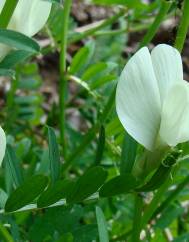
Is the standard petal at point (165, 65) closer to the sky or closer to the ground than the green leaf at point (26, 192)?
closer to the sky

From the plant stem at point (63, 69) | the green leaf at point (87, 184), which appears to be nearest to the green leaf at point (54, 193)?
the green leaf at point (87, 184)

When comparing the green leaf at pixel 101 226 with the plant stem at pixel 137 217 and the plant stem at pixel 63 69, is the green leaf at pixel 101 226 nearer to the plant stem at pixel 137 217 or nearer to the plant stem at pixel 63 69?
the plant stem at pixel 137 217

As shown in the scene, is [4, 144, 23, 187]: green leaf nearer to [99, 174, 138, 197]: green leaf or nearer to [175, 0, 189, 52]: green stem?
[99, 174, 138, 197]: green leaf

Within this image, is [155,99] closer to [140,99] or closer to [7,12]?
[140,99]

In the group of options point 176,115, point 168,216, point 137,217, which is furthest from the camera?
point 168,216

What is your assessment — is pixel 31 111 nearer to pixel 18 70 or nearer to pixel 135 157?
pixel 18 70

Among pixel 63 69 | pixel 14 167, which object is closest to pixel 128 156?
pixel 14 167

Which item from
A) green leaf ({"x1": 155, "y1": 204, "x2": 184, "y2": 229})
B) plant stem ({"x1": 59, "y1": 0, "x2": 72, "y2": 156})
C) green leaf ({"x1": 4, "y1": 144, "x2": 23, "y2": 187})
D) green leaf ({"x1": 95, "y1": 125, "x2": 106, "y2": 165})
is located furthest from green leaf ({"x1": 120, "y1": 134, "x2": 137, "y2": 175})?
green leaf ({"x1": 155, "y1": 204, "x2": 184, "y2": 229})
